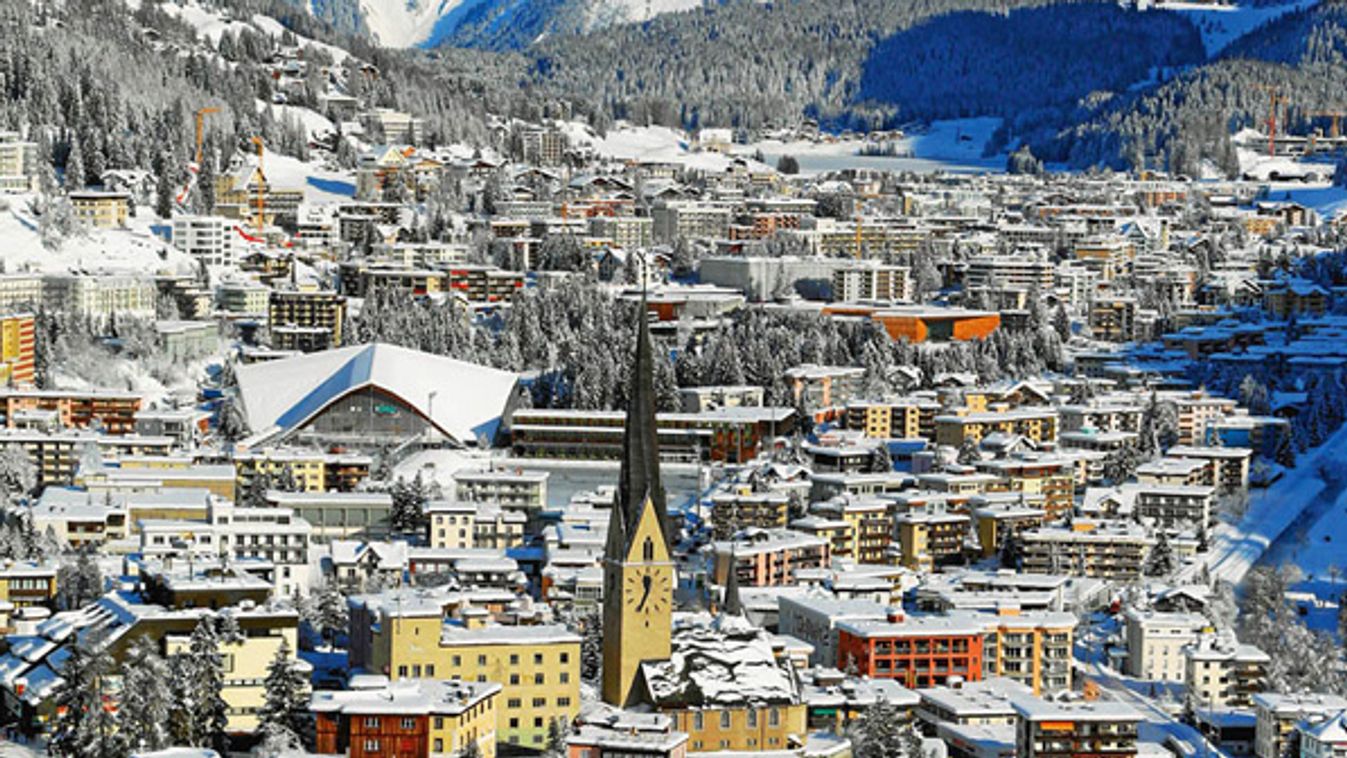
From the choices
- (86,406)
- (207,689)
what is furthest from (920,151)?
(207,689)

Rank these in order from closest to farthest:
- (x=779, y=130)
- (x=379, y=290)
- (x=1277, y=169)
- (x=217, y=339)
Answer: (x=217, y=339)
(x=379, y=290)
(x=1277, y=169)
(x=779, y=130)

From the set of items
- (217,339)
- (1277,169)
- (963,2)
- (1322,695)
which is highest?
(963,2)

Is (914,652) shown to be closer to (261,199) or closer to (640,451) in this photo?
(640,451)

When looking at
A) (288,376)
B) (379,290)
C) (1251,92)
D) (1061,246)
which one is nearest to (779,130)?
(1251,92)

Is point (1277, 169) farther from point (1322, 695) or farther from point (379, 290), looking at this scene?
point (1322, 695)

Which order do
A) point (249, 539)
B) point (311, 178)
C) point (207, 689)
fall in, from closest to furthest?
point (207, 689) < point (249, 539) < point (311, 178)

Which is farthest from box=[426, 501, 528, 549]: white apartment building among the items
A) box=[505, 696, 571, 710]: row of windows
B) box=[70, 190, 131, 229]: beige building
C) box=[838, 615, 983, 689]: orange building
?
box=[70, 190, 131, 229]: beige building
